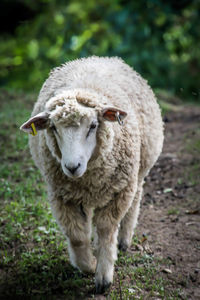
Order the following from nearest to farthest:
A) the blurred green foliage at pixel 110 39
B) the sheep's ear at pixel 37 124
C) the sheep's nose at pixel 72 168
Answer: the sheep's nose at pixel 72 168 → the sheep's ear at pixel 37 124 → the blurred green foliage at pixel 110 39

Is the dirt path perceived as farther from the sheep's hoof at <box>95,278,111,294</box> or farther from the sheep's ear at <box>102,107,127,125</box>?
the sheep's ear at <box>102,107,127,125</box>

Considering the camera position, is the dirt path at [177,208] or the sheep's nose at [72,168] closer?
the sheep's nose at [72,168]

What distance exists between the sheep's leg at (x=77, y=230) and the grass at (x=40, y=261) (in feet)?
0.50

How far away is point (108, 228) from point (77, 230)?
0.88 feet

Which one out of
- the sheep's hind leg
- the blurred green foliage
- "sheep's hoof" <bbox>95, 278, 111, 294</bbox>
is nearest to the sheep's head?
"sheep's hoof" <bbox>95, 278, 111, 294</bbox>

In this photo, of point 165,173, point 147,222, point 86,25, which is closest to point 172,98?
point 86,25

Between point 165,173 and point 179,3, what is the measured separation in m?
5.10

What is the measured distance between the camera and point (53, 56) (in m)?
10.5

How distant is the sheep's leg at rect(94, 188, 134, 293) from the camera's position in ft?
10.8

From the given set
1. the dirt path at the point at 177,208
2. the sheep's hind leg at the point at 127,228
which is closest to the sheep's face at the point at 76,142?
the sheep's hind leg at the point at 127,228

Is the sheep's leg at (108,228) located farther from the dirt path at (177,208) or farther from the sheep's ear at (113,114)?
the sheep's ear at (113,114)

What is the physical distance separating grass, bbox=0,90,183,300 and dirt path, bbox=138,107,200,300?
194mm

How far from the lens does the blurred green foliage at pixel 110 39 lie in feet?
29.6

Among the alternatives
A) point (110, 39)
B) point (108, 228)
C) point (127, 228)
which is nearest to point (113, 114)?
point (108, 228)
